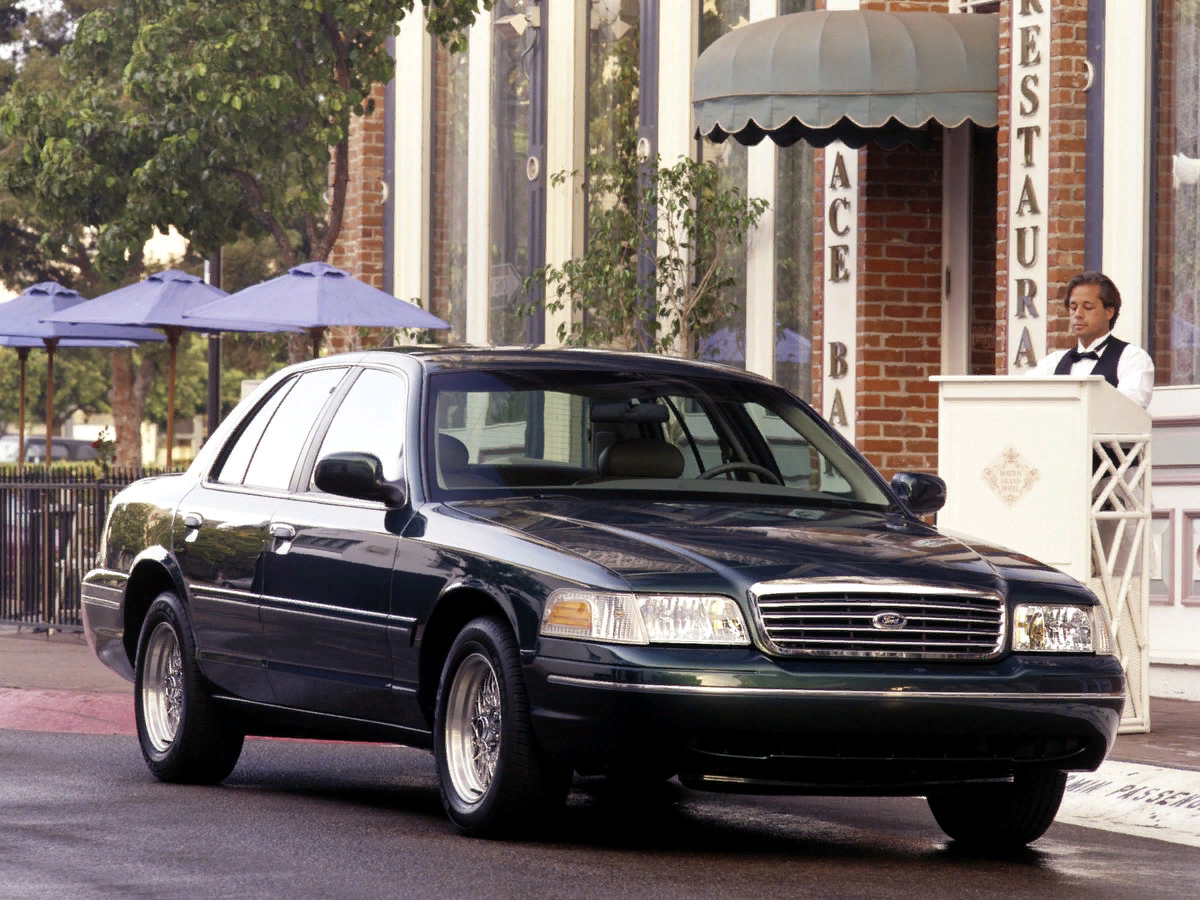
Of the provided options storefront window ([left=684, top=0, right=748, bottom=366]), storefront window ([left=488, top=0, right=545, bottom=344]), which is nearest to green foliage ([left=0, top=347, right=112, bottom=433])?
storefront window ([left=488, top=0, right=545, bottom=344])

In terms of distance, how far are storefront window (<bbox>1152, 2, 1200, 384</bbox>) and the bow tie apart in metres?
2.34

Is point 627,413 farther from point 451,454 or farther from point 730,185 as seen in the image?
point 730,185

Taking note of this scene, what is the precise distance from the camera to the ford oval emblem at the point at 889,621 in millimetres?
6602

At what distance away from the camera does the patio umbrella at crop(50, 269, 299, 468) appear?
60.2ft

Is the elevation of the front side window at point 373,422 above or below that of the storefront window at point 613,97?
below

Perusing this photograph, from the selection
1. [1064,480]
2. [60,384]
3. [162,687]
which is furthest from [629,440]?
[60,384]

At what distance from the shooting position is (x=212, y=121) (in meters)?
20.6

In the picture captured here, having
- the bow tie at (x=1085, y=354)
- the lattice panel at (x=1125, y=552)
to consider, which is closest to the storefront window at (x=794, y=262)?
the bow tie at (x=1085, y=354)

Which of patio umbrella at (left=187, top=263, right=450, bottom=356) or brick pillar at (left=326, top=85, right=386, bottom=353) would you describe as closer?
patio umbrella at (left=187, top=263, right=450, bottom=356)

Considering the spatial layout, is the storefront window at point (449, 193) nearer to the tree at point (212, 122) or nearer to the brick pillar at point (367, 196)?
the tree at point (212, 122)

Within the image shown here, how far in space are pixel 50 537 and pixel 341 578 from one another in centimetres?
928

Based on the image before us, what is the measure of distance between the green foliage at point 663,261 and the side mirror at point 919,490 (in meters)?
8.18

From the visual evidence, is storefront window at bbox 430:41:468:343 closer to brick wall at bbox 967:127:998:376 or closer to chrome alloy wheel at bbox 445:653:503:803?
brick wall at bbox 967:127:998:376

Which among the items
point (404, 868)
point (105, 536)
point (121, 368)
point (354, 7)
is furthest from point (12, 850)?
point (121, 368)
